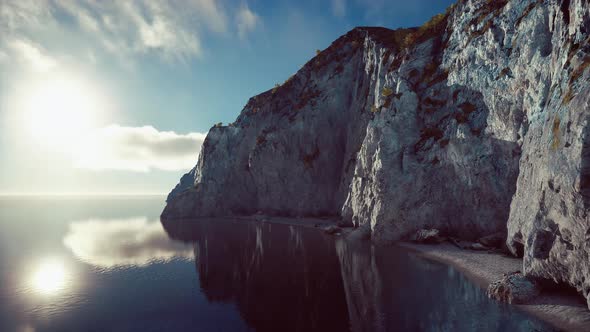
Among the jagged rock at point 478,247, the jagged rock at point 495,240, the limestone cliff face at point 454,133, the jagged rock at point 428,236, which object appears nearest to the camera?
the limestone cliff face at point 454,133

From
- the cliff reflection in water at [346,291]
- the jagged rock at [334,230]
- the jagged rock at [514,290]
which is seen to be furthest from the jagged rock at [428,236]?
the jagged rock at [334,230]

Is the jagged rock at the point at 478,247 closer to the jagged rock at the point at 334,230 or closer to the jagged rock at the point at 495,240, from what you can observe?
the jagged rock at the point at 495,240

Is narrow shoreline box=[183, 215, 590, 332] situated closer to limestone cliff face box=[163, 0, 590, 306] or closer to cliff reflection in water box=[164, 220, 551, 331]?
cliff reflection in water box=[164, 220, 551, 331]

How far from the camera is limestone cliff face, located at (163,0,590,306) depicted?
19078mm

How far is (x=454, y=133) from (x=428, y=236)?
14.8 m

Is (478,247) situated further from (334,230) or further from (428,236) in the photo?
(334,230)

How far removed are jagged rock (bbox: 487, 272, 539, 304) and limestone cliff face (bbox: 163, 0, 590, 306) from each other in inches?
40.8

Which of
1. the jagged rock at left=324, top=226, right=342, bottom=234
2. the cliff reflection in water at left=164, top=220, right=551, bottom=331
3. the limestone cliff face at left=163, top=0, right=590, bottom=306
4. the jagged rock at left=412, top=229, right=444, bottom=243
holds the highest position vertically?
the limestone cliff face at left=163, top=0, right=590, bottom=306

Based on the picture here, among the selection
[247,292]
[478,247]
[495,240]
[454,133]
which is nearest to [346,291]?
[247,292]

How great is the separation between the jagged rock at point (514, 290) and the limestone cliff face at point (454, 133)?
1.04m

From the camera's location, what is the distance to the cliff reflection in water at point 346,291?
18.2 meters

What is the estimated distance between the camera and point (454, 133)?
39.7 m

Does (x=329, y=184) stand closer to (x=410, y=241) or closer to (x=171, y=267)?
(x=410, y=241)

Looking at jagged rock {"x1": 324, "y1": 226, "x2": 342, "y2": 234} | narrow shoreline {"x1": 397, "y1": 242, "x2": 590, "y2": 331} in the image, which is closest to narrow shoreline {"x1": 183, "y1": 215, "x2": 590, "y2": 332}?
narrow shoreline {"x1": 397, "y1": 242, "x2": 590, "y2": 331}
